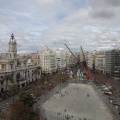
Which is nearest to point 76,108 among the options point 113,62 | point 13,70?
point 13,70

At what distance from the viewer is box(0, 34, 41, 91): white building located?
2016 inches

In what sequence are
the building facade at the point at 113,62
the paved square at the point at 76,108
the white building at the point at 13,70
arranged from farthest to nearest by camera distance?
the building facade at the point at 113,62, the white building at the point at 13,70, the paved square at the point at 76,108

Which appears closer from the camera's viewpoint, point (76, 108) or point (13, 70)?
point (76, 108)

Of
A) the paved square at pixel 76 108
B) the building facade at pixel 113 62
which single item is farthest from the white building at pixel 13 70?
the building facade at pixel 113 62

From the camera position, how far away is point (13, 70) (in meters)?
55.9

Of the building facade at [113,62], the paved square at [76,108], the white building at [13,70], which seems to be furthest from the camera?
the building facade at [113,62]

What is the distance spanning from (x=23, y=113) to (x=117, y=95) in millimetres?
29485

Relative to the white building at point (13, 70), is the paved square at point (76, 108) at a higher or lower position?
lower

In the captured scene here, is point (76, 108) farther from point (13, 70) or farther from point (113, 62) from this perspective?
point (113, 62)

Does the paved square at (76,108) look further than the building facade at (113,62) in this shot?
No

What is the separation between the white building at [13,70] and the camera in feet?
168

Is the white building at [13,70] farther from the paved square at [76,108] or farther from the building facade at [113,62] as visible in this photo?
the building facade at [113,62]

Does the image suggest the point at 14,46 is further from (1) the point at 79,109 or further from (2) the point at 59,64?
(2) the point at 59,64

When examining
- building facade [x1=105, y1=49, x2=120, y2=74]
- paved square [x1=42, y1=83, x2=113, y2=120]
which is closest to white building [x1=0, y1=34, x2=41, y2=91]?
paved square [x1=42, y1=83, x2=113, y2=120]
